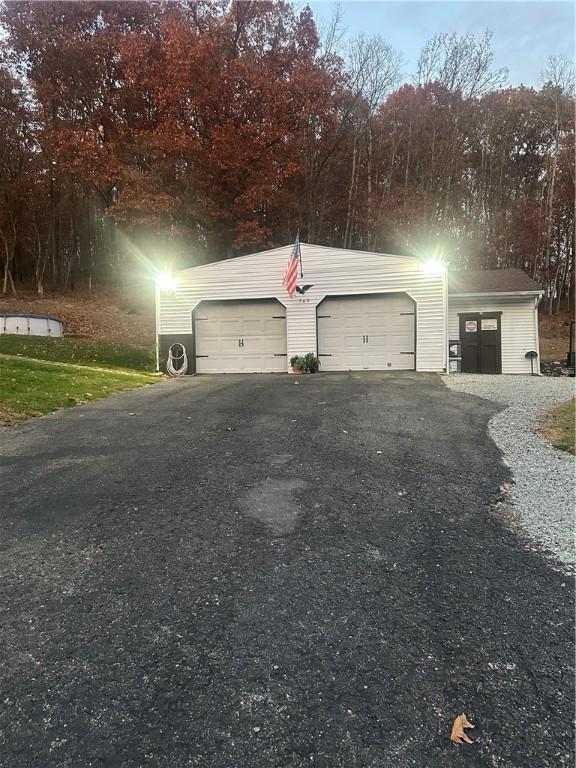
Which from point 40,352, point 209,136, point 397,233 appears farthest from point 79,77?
point 397,233

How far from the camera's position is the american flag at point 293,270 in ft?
41.6

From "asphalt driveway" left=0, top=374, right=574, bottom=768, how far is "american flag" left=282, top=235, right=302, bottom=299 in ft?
29.2

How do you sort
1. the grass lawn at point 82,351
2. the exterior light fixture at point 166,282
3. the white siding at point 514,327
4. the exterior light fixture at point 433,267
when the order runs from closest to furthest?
the exterior light fixture at point 433,267, the exterior light fixture at point 166,282, the white siding at point 514,327, the grass lawn at point 82,351

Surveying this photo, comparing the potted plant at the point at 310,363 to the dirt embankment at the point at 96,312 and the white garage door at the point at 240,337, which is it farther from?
the dirt embankment at the point at 96,312

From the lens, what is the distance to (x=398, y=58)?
75.8 feet

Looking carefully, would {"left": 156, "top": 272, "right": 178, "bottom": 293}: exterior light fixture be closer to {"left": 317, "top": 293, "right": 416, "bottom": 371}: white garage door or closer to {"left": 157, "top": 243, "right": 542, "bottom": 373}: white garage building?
{"left": 157, "top": 243, "right": 542, "bottom": 373}: white garage building

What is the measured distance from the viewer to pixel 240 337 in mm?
14258

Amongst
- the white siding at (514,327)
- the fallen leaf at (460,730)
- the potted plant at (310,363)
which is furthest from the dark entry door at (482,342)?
the fallen leaf at (460,730)

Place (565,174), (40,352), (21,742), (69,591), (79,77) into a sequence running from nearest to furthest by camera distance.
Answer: (21,742) → (69,591) → (40,352) → (79,77) → (565,174)

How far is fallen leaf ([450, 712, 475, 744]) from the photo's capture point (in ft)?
5.25

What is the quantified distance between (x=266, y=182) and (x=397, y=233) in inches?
266

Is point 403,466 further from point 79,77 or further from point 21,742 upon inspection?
point 79,77

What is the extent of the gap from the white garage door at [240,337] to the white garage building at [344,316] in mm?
30

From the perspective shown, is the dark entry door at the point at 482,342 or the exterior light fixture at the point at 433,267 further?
the dark entry door at the point at 482,342
